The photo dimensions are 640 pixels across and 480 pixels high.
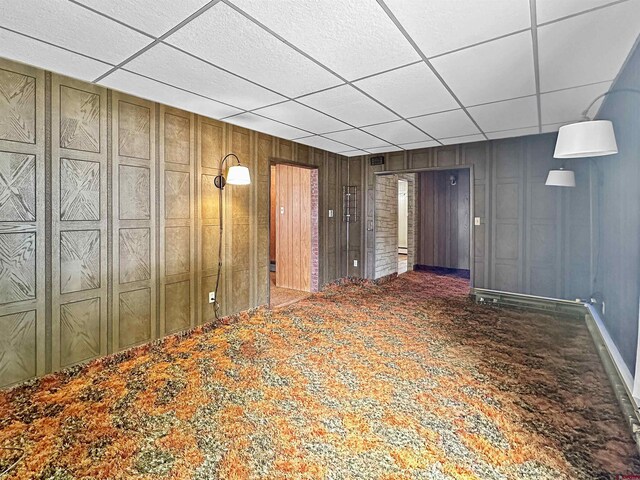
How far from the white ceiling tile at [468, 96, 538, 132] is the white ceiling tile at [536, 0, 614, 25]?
1418 millimetres

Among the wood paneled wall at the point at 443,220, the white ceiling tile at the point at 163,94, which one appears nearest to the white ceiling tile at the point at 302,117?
the white ceiling tile at the point at 163,94

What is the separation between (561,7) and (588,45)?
1.97 ft

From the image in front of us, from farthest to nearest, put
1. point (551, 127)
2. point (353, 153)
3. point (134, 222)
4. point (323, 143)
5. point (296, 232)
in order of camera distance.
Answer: point (353, 153), point (296, 232), point (323, 143), point (551, 127), point (134, 222)

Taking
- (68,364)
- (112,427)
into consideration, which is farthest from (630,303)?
(68,364)

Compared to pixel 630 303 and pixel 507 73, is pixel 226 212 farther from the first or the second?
pixel 630 303

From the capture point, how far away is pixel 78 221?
274 centimetres

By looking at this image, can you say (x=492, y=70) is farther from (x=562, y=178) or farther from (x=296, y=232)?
(x=296, y=232)

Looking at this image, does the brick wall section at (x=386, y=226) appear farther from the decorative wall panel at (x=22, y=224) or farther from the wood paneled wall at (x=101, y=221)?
the decorative wall panel at (x=22, y=224)

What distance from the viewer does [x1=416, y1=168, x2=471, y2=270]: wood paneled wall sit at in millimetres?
7648

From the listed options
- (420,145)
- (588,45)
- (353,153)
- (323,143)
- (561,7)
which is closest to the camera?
(561,7)

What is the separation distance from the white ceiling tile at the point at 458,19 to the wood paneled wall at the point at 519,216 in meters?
3.27

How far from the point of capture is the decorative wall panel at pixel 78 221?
2.62m

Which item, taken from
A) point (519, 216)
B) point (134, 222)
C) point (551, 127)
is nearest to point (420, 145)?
point (551, 127)

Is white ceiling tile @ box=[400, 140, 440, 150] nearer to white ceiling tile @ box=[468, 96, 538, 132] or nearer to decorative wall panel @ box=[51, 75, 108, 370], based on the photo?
white ceiling tile @ box=[468, 96, 538, 132]
